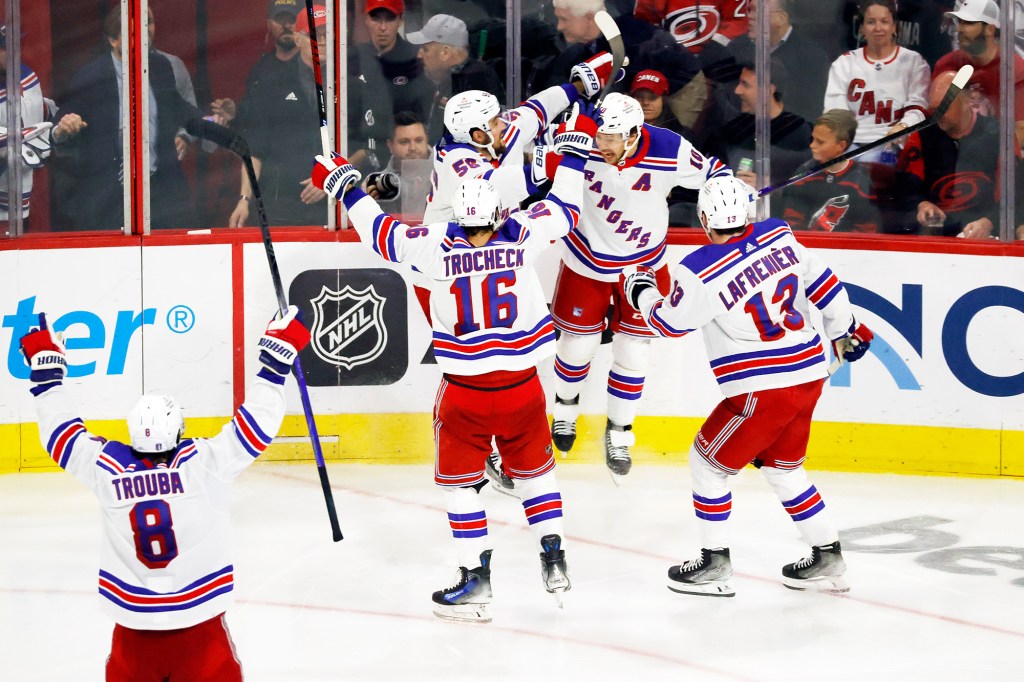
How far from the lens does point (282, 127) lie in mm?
6293

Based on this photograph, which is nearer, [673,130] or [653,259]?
[653,259]

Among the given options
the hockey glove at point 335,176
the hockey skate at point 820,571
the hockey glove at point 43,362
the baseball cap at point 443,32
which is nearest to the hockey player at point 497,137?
Result: the baseball cap at point 443,32

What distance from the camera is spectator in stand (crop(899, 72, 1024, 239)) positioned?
6.03 m

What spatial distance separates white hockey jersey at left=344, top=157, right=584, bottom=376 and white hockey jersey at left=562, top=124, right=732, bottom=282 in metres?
1.18

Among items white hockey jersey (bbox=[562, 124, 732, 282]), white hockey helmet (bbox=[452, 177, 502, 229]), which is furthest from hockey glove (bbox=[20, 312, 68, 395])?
white hockey jersey (bbox=[562, 124, 732, 282])

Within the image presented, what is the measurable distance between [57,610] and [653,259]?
8.79 feet

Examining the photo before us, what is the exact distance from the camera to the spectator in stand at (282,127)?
246 inches

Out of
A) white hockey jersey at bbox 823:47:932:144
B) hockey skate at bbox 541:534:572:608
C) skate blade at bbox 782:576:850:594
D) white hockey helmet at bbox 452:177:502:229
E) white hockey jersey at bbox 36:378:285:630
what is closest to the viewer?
white hockey jersey at bbox 36:378:285:630

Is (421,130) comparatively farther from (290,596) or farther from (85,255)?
(290,596)

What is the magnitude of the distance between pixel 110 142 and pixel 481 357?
102 inches

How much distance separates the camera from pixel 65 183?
6211 millimetres

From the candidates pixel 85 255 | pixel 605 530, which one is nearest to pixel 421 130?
pixel 85 255

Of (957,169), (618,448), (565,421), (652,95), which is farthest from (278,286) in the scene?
(957,169)

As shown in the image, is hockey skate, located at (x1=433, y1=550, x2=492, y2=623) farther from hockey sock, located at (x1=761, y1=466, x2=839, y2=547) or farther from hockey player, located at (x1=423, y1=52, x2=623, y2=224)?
hockey player, located at (x1=423, y1=52, x2=623, y2=224)
